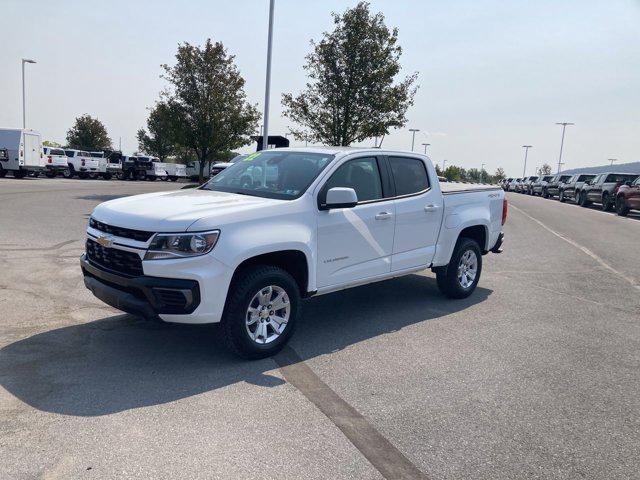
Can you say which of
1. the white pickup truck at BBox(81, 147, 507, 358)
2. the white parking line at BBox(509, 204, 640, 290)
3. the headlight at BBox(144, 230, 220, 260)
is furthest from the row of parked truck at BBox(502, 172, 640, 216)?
the headlight at BBox(144, 230, 220, 260)

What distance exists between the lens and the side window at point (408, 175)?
591cm

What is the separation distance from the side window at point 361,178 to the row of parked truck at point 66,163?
29.0m

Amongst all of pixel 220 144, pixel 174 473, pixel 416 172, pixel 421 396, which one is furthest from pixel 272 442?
pixel 220 144

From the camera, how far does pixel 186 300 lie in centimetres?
399

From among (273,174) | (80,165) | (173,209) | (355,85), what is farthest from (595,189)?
(80,165)

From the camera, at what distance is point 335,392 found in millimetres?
3949

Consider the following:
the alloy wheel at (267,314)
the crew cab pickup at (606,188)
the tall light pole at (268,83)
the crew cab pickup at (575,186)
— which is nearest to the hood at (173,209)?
the alloy wheel at (267,314)

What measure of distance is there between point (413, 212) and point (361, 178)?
32.9 inches

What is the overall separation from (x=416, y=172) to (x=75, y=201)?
14.5 meters

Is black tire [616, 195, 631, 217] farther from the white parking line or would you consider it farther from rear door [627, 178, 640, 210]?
the white parking line

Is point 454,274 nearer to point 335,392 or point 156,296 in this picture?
point 335,392

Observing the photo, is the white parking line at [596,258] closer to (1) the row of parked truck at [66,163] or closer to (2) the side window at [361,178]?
(2) the side window at [361,178]

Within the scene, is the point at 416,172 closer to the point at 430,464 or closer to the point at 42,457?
the point at 430,464

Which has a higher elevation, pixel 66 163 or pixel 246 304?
pixel 66 163
